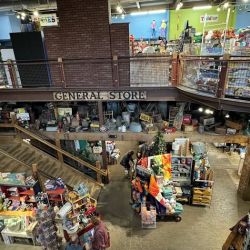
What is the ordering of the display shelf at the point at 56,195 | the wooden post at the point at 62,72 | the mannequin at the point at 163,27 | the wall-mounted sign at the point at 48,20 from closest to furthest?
the display shelf at the point at 56,195
the wooden post at the point at 62,72
the wall-mounted sign at the point at 48,20
the mannequin at the point at 163,27

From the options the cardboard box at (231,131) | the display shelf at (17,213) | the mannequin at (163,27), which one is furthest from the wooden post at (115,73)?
the mannequin at (163,27)

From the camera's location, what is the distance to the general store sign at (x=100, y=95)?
760cm

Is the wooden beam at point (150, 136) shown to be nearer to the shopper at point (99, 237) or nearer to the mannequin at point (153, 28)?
the shopper at point (99, 237)

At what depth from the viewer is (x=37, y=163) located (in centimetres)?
869

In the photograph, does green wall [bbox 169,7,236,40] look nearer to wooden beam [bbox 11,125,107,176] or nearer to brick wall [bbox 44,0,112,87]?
brick wall [bbox 44,0,112,87]

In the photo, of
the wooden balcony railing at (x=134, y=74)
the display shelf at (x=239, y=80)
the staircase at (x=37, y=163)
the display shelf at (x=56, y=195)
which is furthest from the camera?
the staircase at (x=37, y=163)

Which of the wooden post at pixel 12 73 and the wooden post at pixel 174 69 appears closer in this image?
the wooden post at pixel 174 69

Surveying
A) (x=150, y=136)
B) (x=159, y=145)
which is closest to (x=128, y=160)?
(x=150, y=136)

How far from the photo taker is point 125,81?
8227 mm

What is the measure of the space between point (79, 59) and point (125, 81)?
192cm

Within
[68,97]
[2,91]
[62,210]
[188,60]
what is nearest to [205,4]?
[188,60]

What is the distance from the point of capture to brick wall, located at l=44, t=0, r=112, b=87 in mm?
7484

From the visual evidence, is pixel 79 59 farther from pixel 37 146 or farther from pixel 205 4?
pixel 205 4

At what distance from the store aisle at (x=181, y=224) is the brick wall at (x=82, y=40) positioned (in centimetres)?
475
